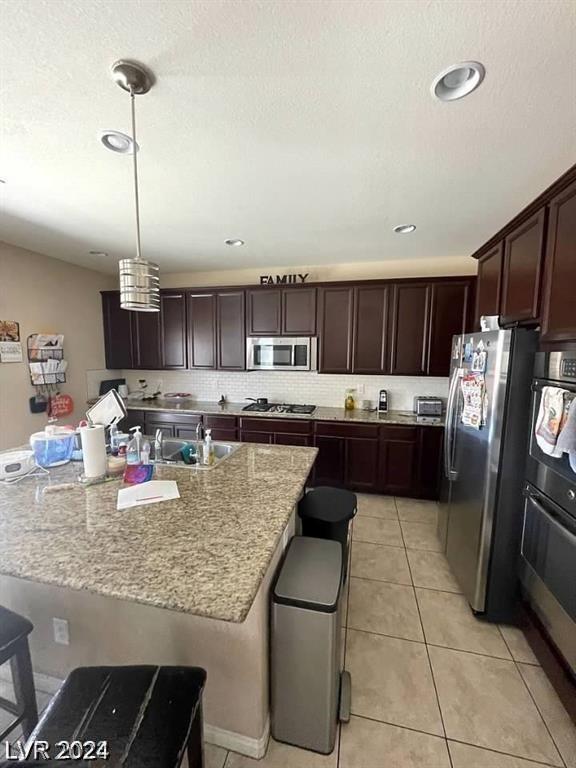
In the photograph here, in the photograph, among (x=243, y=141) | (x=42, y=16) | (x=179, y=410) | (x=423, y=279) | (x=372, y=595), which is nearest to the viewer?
(x=42, y=16)

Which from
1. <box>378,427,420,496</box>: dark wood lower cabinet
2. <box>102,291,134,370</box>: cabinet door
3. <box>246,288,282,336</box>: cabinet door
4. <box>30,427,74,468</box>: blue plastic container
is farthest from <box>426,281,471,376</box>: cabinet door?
<box>102,291,134,370</box>: cabinet door

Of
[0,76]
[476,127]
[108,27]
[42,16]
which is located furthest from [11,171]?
[476,127]

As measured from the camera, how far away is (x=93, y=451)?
164cm

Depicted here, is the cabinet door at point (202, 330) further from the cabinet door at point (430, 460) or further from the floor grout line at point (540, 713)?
the floor grout line at point (540, 713)

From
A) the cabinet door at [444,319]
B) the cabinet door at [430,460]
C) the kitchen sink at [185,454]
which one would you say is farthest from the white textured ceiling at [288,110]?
the cabinet door at [430,460]

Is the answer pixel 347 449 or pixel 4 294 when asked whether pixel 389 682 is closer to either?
pixel 347 449

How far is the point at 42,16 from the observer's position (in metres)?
1.01

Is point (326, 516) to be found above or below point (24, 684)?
above

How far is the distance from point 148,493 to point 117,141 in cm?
172

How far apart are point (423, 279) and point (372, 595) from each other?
292cm

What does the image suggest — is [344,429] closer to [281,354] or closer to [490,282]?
[281,354]

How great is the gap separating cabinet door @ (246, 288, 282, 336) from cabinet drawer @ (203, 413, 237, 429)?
3.45ft

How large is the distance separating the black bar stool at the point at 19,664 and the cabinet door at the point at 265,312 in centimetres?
317

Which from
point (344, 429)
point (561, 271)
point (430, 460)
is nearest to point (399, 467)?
point (430, 460)
